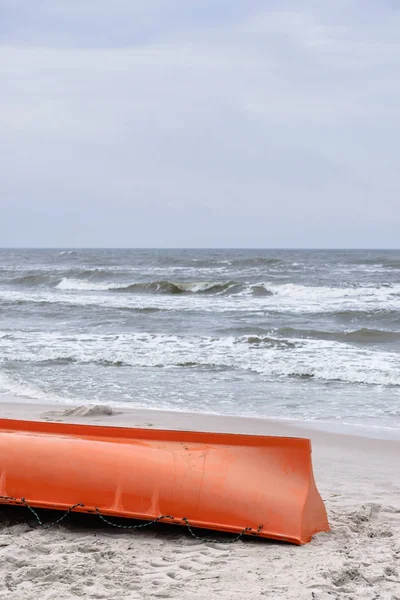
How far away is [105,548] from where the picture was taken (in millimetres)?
3652

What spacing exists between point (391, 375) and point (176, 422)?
3744 mm

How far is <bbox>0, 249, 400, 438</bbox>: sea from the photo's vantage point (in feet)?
26.2

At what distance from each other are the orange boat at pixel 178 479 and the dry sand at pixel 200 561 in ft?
0.40

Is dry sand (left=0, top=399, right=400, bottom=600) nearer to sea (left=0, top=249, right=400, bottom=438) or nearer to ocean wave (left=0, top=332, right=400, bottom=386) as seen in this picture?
sea (left=0, top=249, right=400, bottom=438)

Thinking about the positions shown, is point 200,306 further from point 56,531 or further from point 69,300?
point 56,531

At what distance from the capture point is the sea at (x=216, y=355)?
7.98 meters

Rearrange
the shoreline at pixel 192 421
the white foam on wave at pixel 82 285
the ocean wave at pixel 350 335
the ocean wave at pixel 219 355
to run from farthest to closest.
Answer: the white foam on wave at pixel 82 285 → the ocean wave at pixel 350 335 → the ocean wave at pixel 219 355 → the shoreline at pixel 192 421

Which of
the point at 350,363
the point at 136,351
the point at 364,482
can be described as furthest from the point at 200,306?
the point at 364,482

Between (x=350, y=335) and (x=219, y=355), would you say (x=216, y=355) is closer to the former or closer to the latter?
(x=219, y=355)

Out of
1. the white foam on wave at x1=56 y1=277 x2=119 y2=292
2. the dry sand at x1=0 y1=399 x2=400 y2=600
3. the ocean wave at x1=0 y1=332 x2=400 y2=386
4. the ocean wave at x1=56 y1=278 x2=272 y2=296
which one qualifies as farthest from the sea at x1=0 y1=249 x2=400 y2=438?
the white foam on wave at x1=56 y1=277 x2=119 y2=292

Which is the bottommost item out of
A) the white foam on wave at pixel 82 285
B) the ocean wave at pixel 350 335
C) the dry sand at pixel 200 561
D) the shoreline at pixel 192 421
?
the shoreline at pixel 192 421

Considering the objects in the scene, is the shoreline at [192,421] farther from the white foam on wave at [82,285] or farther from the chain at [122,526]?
the white foam on wave at [82,285]

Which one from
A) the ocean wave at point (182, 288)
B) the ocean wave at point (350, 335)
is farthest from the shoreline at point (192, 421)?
the ocean wave at point (182, 288)

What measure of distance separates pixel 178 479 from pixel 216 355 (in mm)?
7212
